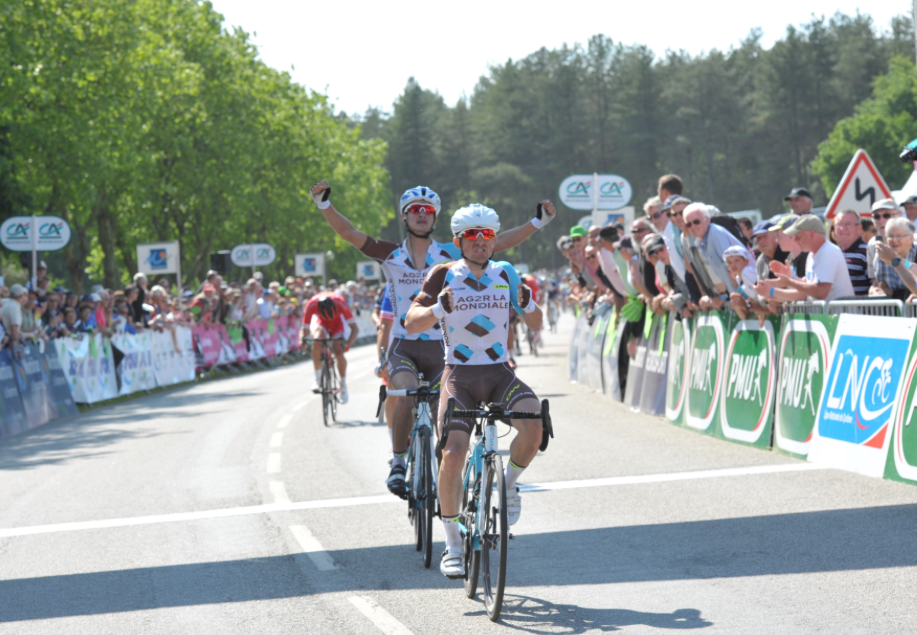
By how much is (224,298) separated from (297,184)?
108ft

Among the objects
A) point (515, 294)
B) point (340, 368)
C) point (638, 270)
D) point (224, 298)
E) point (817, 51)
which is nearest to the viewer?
point (515, 294)

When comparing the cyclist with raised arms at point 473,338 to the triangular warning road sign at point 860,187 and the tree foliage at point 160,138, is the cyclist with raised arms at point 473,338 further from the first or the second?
the tree foliage at point 160,138

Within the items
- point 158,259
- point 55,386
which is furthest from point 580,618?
point 158,259

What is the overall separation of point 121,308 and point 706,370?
14.4 meters

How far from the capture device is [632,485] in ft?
31.6

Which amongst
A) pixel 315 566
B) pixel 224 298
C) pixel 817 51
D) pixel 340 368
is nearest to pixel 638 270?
pixel 340 368

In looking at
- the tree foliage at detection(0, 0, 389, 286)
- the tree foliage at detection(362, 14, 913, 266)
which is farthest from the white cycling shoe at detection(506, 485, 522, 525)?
the tree foliage at detection(362, 14, 913, 266)

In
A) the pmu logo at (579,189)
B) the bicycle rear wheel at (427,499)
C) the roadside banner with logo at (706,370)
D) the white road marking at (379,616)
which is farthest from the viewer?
the pmu logo at (579,189)

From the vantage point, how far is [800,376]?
10.6 meters

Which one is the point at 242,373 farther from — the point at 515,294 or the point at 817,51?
the point at 817,51

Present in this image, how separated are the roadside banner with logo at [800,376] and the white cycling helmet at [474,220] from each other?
4.86m

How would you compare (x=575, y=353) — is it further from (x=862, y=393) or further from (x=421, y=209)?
(x=421, y=209)

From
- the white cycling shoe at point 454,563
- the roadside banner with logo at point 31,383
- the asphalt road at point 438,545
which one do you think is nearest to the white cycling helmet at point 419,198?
the asphalt road at point 438,545

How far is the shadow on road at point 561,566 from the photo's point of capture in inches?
255
